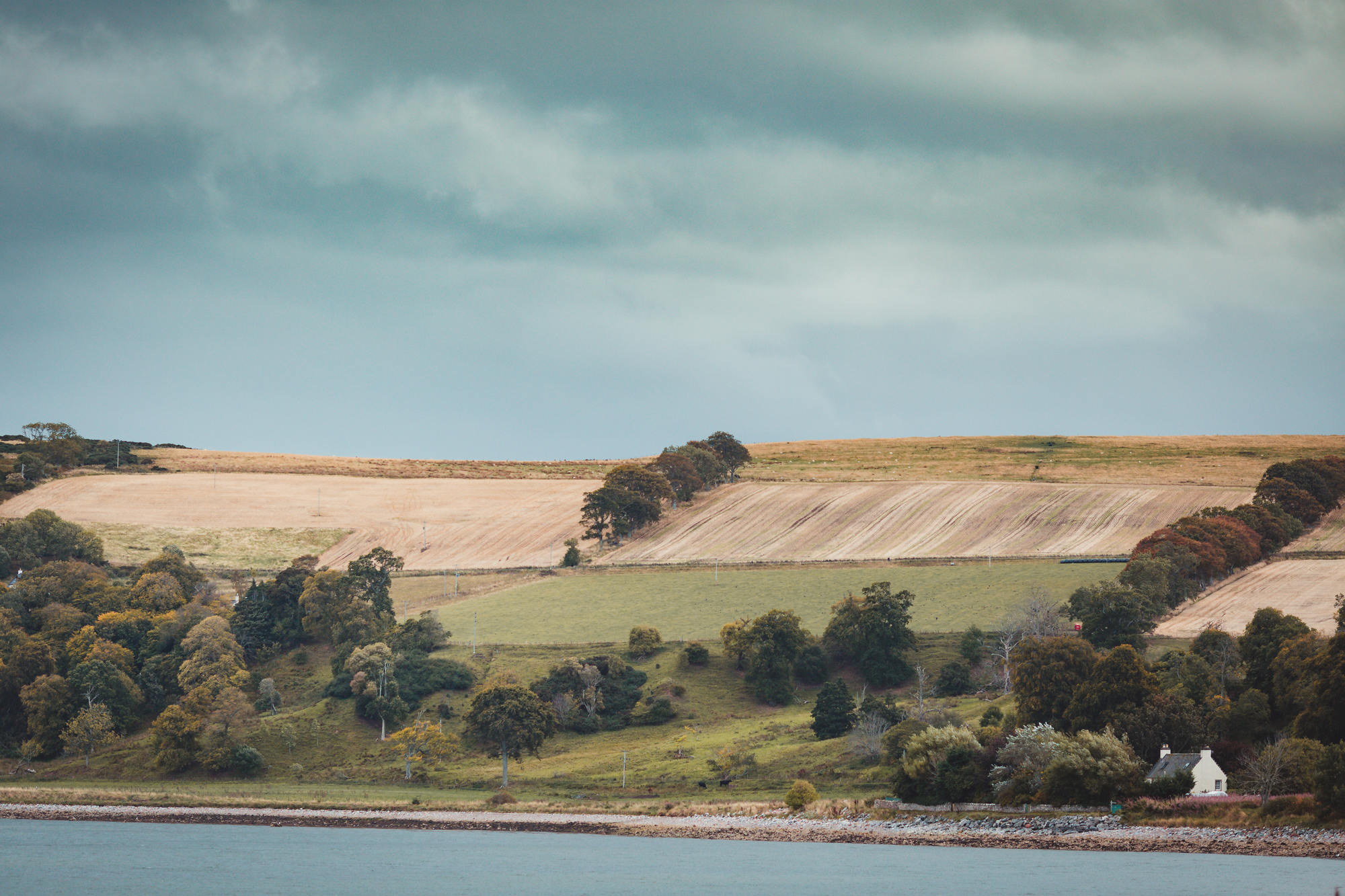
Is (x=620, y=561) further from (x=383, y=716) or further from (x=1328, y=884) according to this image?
(x=1328, y=884)

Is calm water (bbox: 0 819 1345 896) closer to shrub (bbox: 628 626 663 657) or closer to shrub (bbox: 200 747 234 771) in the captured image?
shrub (bbox: 200 747 234 771)

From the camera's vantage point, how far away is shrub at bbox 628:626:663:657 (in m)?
112

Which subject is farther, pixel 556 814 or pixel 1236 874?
pixel 556 814

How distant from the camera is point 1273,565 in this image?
115750mm

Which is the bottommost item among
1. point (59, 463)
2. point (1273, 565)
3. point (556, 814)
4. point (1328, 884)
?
point (556, 814)

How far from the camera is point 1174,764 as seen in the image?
6775 cm

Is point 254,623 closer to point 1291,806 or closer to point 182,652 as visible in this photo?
point 182,652

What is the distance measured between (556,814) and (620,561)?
61.5 m

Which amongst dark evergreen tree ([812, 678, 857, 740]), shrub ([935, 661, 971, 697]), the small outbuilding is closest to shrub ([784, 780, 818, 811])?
dark evergreen tree ([812, 678, 857, 740])

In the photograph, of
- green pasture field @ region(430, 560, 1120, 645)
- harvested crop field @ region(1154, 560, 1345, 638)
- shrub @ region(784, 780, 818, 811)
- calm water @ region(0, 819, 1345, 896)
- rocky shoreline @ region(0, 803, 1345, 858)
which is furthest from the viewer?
green pasture field @ region(430, 560, 1120, 645)

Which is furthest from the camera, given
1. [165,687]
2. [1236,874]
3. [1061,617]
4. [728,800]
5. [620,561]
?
[620,561]

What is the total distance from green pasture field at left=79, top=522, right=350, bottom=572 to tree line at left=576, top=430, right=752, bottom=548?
106ft

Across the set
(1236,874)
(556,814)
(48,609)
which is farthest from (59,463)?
(1236,874)

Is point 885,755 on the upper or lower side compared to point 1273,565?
lower
